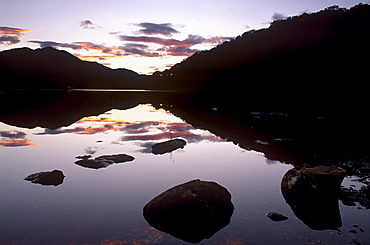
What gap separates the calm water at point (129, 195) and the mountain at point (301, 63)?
179 ft

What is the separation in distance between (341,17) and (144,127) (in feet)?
420

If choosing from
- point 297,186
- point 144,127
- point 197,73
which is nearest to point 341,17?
point 197,73

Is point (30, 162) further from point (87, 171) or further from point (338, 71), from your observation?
point (338, 71)

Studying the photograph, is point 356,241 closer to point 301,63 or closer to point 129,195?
point 129,195

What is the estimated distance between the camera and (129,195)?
1200 cm

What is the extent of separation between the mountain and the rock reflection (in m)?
58.9

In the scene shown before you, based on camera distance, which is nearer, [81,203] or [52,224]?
[52,224]

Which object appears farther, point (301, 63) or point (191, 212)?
point (301, 63)

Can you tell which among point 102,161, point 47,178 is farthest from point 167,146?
point 47,178

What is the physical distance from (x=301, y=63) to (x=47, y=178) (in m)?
104

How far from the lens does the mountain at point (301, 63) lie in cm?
8531

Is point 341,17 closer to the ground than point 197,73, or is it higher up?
higher up

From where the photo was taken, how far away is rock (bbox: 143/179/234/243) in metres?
9.09

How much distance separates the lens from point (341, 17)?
12500cm
